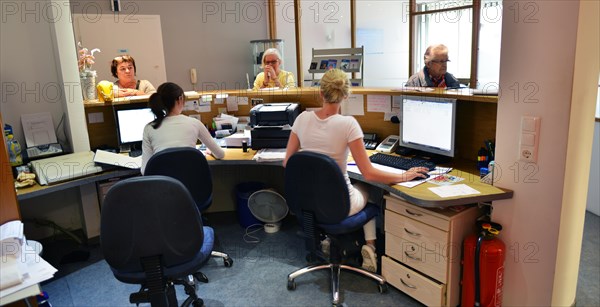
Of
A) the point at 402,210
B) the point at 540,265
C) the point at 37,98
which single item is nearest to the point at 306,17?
the point at 37,98

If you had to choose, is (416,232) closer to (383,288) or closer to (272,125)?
(383,288)

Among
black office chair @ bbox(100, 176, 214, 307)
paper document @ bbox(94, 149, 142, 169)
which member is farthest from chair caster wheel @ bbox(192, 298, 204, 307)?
paper document @ bbox(94, 149, 142, 169)

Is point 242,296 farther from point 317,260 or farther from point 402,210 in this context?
point 402,210

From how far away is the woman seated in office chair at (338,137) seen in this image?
2.29m

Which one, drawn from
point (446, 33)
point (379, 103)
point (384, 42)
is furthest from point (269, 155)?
point (446, 33)

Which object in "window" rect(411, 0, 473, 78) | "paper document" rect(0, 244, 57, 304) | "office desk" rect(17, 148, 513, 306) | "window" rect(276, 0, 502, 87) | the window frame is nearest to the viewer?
"paper document" rect(0, 244, 57, 304)

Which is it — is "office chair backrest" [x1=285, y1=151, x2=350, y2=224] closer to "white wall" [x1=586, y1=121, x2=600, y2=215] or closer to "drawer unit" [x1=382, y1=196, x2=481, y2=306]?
"drawer unit" [x1=382, y1=196, x2=481, y2=306]

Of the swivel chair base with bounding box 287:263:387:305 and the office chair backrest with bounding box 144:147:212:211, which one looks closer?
the office chair backrest with bounding box 144:147:212:211

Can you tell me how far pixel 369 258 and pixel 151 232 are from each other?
1.41 meters

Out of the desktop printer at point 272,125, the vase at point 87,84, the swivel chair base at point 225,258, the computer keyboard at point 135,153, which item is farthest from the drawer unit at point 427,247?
the vase at point 87,84

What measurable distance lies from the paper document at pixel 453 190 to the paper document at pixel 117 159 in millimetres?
1931

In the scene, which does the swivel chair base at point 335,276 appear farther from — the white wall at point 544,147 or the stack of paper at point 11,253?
the stack of paper at point 11,253

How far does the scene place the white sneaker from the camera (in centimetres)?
266

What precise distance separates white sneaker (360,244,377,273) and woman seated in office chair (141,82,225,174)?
126 cm
